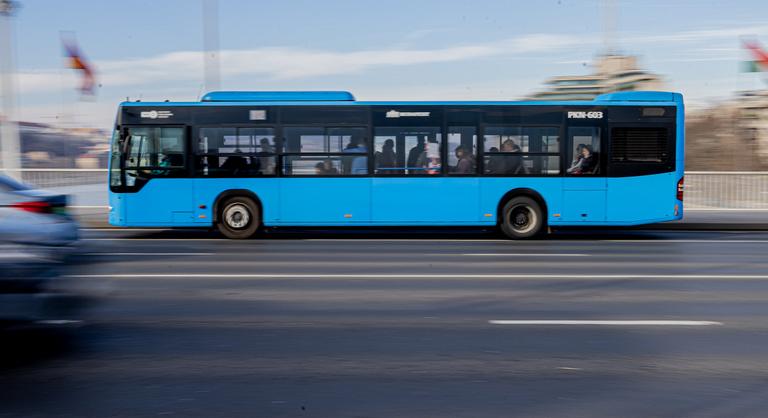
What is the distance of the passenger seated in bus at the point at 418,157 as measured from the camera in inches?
650

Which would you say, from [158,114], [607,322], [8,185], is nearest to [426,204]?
[158,114]

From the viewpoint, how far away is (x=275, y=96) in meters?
16.6

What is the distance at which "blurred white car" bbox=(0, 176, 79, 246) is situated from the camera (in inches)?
250

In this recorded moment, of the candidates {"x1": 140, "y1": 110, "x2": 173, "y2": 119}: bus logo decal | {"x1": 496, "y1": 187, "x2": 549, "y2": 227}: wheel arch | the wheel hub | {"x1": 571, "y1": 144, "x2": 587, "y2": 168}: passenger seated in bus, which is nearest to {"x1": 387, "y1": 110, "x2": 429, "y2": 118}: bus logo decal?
{"x1": 496, "y1": 187, "x2": 549, "y2": 227}: wheel arch

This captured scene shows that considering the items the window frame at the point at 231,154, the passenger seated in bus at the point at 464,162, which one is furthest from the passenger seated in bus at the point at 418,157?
the window frame at the point at 231,154

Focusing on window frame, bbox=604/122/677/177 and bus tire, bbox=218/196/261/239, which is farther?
window frame, bbox=604/122/677/177

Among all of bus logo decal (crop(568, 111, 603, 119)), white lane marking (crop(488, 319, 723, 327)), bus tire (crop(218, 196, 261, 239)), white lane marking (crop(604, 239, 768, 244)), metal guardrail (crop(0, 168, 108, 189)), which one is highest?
bus logo decal (crop(568, 111, 603, 119))

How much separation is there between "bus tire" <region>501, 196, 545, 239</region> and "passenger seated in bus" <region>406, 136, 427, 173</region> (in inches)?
74.9

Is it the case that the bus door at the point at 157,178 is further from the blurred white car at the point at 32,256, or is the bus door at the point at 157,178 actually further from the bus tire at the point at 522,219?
the blurred white car at the point at 32,256

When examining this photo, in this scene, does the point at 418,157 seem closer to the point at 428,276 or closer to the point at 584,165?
the point at 584,165

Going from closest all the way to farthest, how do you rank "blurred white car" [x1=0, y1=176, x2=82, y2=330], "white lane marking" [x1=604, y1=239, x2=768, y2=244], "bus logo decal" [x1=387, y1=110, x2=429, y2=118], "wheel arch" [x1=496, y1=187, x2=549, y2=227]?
"blurred white car" [x1=0, y1=176, x2=82, y2=330] → "white lane marking" [x1=604, y1=239, x2=768, y2=244] → "wheel arch" [x1=496, y1=187, x2=549, y2=227] → "bus logo decal" [x1=387, y1=110, x2=429, y2=118]

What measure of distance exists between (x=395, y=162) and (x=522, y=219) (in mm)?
Result: 2824

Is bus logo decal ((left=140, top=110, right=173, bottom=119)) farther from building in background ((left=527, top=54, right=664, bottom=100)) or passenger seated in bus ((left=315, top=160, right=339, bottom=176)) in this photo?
building in background ((left=527, top=54, right=664, bottom=100))

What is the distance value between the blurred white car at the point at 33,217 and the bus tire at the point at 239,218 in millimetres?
9288
